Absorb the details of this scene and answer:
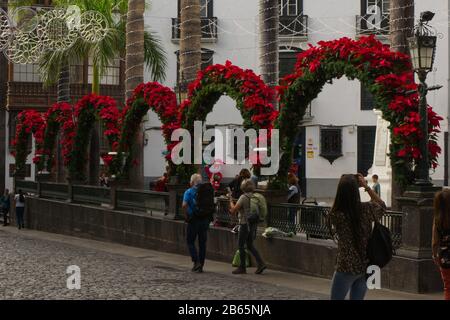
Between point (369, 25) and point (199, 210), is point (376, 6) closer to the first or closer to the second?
point (369, 25)

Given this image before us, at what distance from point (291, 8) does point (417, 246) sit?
1205 inches

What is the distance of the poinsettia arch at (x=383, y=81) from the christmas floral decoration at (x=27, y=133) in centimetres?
1669

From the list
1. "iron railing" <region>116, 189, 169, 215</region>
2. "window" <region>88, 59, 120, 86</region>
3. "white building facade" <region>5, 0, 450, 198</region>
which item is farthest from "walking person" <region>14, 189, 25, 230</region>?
"window" <region>88, 59, 120, 86</region>

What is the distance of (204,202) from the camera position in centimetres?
1419

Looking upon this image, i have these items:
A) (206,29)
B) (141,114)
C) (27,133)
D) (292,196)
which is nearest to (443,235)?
(292,196)

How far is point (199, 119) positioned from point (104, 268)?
177 inches

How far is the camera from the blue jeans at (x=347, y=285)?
25.6 ft

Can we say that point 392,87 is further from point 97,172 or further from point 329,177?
point 329,177

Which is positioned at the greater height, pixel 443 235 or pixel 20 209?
pixel 443 235

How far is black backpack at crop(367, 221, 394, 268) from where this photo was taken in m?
7.84

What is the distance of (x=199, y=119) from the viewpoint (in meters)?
18.1

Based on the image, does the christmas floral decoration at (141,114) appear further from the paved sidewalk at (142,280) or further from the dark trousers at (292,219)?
the dark trousers at (292,219)

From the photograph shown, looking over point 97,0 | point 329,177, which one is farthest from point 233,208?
point 329,177

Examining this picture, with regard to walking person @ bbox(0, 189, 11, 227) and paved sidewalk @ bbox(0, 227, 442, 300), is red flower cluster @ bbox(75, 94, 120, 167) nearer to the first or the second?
paved sidewalk @ bbox(0, 227, 442, 300)
